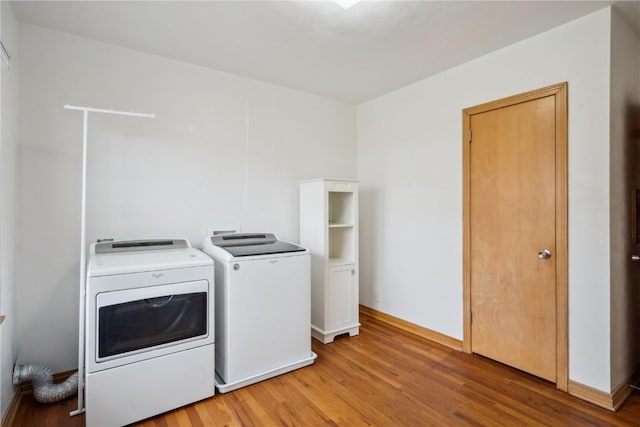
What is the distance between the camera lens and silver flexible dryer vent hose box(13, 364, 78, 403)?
2039mm

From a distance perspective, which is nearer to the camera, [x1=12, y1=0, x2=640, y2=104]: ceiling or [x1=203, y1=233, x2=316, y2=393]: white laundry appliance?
[x1=12, y1=0, x2=640, y2=104]: ceiling

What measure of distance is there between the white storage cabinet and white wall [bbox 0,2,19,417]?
2156 mm

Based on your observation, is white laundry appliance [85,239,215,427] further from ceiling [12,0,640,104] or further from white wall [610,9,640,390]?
white wall [610,9,640,390]

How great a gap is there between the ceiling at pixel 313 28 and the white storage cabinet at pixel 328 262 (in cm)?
115

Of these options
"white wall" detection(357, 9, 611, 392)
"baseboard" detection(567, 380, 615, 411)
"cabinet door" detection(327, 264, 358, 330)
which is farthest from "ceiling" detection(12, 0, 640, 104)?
"baseboard" detection(567, 380, 615, 411)

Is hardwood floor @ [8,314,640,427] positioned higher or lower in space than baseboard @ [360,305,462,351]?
lower

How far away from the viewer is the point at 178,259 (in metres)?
2.13

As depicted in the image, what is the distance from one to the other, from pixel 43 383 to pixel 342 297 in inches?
90.5

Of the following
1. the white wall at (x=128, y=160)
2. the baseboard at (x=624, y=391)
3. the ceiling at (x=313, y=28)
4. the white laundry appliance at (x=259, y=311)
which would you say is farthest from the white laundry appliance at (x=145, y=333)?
the baseboard at (x=624, y=391)

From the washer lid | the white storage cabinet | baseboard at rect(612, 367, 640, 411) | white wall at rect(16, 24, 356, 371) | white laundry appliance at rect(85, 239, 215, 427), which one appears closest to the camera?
white laundry appliance at rect(85, 239, 215, 427)

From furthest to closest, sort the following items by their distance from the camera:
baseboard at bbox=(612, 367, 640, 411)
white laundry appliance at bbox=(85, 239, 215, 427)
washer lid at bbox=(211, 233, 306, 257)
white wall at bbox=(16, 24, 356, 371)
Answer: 1. washer lid at bbox=(211, 233, 306, 257)
2. white wall at bbox=(16, 24, 356, 371)
3. baseboard at bbox=(612, 367, 640, 411)
4. white laundry appliance at bbox=(85, 239, 215, 427)

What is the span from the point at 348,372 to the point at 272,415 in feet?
2.36

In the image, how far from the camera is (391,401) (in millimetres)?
2104

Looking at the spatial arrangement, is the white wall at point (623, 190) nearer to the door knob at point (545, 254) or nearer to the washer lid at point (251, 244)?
the door knob at point (545, 254)
